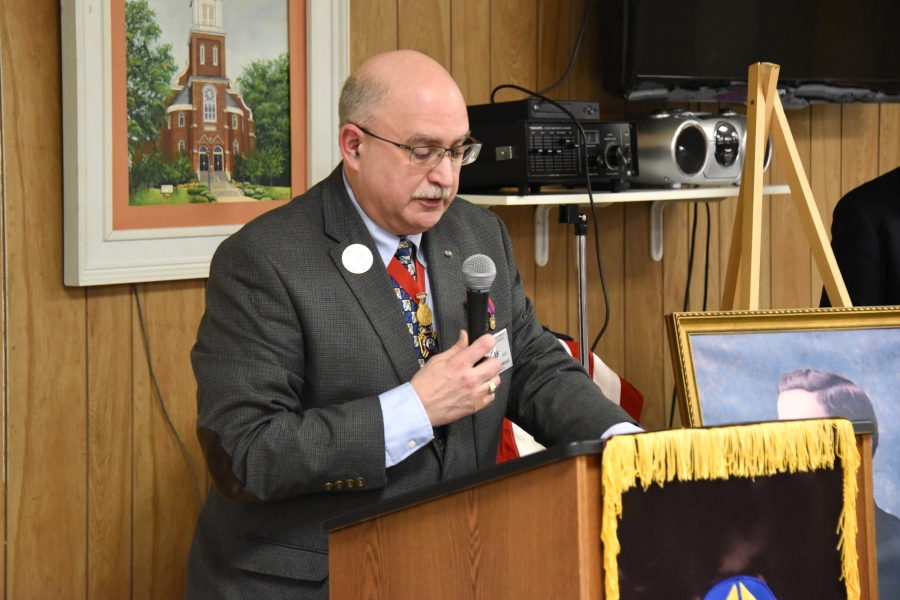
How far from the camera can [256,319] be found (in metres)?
1.50

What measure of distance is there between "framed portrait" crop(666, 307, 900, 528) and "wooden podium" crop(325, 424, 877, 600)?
77cm

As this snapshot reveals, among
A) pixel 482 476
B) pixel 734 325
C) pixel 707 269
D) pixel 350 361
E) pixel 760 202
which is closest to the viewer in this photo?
pixel 482 476

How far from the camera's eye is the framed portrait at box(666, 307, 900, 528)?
6.05 feet

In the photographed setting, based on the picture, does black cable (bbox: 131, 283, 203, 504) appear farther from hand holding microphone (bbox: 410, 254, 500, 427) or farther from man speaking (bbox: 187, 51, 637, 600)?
hand holding microphone (bbox: 410, 254, 500, 427)

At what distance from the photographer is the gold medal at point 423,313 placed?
162cm

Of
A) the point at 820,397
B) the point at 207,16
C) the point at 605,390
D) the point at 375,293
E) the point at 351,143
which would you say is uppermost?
the point at 207,16

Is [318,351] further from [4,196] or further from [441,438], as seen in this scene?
[4,196]

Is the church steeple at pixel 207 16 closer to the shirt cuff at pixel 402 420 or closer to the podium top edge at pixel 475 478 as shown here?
the shirt cuff at pixel 402 420

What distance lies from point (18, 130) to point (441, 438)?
113cm

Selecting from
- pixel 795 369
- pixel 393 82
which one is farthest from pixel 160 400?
pixel 795 369

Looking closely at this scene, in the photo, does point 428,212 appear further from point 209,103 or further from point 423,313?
point 209,103

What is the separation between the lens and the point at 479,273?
1443 mm

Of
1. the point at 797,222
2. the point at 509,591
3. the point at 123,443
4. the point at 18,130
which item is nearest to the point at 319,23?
the point at 18,130

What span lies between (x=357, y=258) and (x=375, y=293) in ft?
0.22
